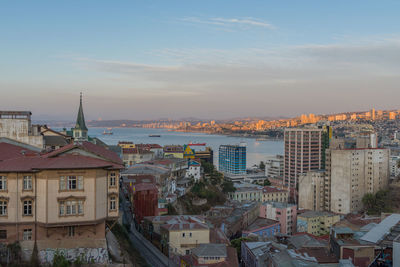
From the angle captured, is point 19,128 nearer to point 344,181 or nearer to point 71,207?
point 71,207

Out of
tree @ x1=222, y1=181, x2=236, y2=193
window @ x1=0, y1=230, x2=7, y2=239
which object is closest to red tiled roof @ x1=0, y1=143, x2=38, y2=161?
window @ x1=0, y1=230, x2=7, y2=239

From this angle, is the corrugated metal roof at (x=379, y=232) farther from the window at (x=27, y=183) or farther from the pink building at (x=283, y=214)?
the window at (x=27, y=183)

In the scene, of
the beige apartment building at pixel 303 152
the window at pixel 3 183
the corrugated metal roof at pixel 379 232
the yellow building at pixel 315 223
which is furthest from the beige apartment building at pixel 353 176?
the window at pixel 3 183

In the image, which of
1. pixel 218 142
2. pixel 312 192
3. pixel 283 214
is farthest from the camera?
pixel 218 142

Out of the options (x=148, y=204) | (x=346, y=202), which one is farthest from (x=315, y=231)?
(x=148, y=204)

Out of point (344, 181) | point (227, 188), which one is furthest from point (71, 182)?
point (344, 181)

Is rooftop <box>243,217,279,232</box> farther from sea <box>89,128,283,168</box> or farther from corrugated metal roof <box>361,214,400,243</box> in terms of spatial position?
sea <box>89,128,283,168</box>
